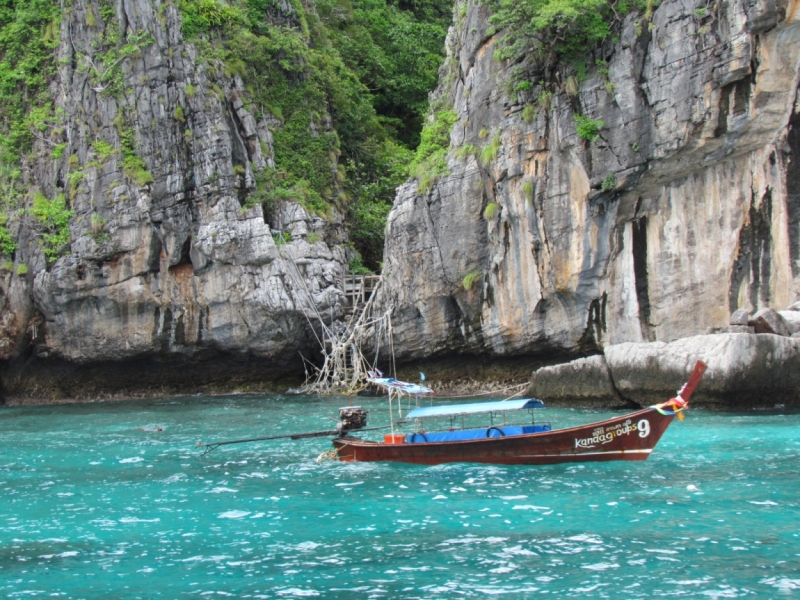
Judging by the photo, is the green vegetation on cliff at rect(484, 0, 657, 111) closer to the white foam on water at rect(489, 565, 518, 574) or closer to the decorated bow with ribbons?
the decorated bow with ribbons

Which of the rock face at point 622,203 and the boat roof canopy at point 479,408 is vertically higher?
the rock face at point 622,203

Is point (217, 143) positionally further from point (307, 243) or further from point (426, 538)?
point (426, 538)

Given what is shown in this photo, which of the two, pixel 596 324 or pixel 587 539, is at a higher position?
pixel 596 324

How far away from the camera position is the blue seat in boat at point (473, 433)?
14594mm

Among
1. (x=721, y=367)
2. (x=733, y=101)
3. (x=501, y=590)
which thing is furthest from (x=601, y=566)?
(x=733, y=101)

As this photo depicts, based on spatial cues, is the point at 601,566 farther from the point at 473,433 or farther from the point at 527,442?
the point at 473,433

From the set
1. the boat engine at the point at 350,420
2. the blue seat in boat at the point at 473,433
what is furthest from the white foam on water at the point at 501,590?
the boat engine at the point at 350,420

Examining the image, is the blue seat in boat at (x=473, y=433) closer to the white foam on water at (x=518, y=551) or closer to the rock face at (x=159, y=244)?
the white foam on water at (x=518, y=551)

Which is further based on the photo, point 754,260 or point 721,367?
point 754,260

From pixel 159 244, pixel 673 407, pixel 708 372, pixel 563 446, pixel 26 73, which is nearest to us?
pixel 673 407

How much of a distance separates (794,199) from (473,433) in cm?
1149

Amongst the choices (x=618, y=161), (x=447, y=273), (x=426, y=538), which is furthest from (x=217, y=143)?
(x=426, y=538)

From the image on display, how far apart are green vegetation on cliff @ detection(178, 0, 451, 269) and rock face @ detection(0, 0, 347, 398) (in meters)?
1.02

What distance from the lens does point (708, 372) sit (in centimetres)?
1848
